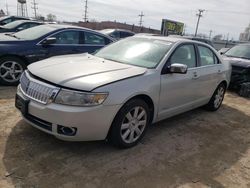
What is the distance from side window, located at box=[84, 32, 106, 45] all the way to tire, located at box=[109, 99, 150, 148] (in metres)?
4.03

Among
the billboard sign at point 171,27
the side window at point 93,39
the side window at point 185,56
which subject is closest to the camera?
the side window at point 185,56

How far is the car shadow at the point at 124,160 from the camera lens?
9.92ft

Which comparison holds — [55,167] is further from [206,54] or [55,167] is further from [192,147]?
[206,54]

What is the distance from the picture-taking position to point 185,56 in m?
4.72

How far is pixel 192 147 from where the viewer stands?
163 inches

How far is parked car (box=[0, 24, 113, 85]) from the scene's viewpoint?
6.01 m

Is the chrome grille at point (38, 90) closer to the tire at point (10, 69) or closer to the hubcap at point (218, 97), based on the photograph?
the tire at point (10, 69)

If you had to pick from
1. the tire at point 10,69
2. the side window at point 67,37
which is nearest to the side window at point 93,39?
the side window at point 67,37

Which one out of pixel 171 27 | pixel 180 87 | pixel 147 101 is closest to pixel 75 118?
pixel 147 101

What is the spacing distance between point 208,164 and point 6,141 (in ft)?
8.91

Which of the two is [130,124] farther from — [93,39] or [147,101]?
[93,39]

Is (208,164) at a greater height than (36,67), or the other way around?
(36,67)

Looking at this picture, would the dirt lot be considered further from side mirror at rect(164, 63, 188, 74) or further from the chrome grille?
side mirror at rect(164, 63, 188, 74)

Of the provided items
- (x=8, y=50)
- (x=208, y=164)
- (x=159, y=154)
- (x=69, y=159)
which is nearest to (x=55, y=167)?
(x=69, y=159)
